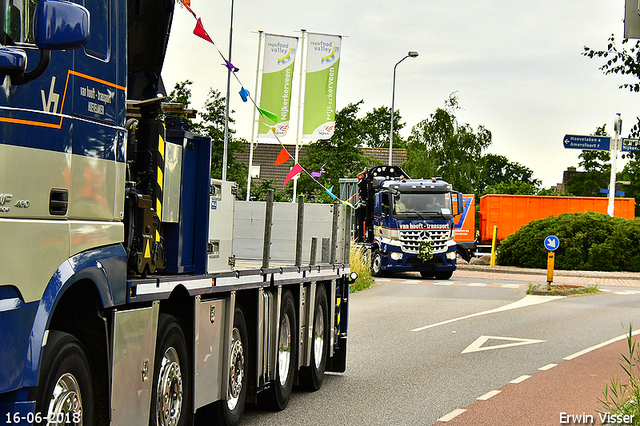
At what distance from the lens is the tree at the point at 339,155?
1559 inches

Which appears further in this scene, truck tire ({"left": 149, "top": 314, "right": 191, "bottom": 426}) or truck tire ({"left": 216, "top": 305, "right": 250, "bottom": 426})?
truck tire ({"left": 216, "top": 305, "right": 250, "bottom": 426})

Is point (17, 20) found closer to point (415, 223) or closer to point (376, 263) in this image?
point (415, 223)

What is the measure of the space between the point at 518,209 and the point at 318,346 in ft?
116

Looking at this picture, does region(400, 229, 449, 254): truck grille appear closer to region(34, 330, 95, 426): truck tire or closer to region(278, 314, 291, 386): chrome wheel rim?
region(278, 314, 291, 386): chrome wheel rim

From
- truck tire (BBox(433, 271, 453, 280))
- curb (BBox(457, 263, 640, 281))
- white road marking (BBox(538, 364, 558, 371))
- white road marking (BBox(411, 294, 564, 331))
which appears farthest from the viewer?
curb (BBox(457, 263, 640, 281))

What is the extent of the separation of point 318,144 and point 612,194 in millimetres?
14528

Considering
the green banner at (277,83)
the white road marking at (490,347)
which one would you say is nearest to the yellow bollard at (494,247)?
the green banner at (277,83)

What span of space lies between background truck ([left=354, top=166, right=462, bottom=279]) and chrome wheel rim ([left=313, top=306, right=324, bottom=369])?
19540 mm

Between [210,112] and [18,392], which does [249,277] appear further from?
[210,112]

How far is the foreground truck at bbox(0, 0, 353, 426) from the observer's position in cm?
397

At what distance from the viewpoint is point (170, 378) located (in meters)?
5.93

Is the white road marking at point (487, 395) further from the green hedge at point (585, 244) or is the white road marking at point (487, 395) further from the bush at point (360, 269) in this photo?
the green hedge at point (585, 244)

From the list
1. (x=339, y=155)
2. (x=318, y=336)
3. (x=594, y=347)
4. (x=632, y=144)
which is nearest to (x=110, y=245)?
(x=318, y=336)

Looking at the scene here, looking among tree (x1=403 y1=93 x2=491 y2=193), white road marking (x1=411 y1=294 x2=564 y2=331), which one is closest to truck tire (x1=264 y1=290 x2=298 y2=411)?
white road marking (x1=411 y1=294 x2=564 y2=331)
